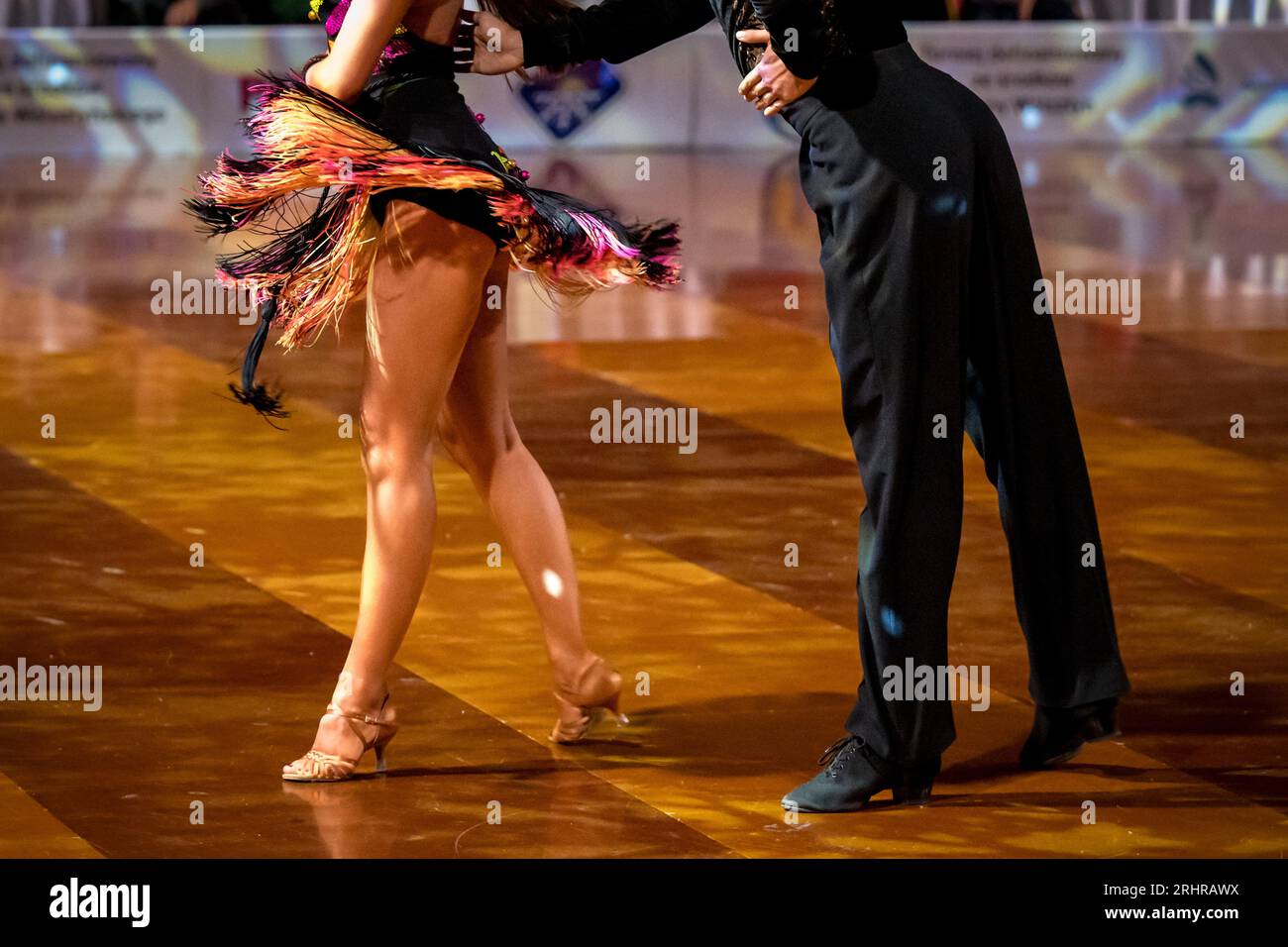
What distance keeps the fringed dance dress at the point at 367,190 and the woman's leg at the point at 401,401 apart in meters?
0.04

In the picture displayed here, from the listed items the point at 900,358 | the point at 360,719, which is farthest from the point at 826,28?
the point at 360,719

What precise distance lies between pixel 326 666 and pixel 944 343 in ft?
5.19

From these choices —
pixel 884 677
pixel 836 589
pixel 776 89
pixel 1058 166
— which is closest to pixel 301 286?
pixel 776 89

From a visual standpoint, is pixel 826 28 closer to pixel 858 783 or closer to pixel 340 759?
pixel 858 783

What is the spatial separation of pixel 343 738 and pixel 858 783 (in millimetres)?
916

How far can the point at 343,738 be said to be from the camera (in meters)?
3.94

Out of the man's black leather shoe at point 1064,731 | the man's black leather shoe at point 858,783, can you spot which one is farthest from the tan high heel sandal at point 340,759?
the man's black leather shoe at point 1064,731

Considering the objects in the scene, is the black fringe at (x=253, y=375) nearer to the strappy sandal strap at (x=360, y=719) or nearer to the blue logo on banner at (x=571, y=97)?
the strappy sandal strap at (x=360, y=719)

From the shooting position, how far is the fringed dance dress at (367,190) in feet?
12.4
